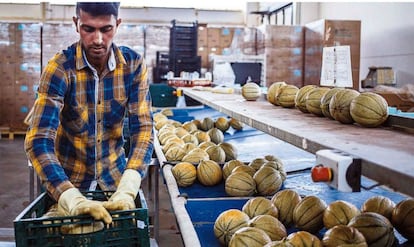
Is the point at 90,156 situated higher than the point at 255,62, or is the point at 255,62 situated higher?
the point at 255,62

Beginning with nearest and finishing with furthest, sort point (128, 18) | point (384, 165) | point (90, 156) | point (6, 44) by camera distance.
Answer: point (384, 165), point (90, 156), point (6, 44), point (128, 18)

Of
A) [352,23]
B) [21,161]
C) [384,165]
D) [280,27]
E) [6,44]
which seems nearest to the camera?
[384,165]

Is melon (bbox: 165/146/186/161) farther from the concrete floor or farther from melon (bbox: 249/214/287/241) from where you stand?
melon (bbox: 249/214/287/241)

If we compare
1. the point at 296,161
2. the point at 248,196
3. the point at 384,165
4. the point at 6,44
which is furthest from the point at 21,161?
the point at 384,165

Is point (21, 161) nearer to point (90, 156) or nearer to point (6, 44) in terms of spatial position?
point (6, 44)

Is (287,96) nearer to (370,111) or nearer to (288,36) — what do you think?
(370,111)

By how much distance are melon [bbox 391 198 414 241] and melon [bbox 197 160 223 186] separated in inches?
46.6

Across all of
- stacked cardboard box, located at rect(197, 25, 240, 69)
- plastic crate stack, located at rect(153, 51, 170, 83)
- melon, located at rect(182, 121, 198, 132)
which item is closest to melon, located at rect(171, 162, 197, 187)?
melon, located at rect(182, 121, 198, 132)

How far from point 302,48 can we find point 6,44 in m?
6.44

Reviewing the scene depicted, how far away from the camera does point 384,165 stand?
3.42 ft

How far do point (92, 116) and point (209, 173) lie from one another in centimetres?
81

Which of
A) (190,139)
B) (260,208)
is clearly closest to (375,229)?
(260,208)

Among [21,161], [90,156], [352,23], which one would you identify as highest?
[352,23]

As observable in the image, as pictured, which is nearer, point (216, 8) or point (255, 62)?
point (255, 62)
